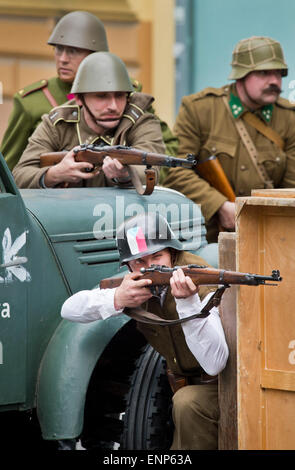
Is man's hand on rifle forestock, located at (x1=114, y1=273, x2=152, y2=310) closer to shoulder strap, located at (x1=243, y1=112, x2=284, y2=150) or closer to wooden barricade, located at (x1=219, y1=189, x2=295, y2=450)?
wooden barricade, located at (x1=219, y1=189, x2=295, y2=450)

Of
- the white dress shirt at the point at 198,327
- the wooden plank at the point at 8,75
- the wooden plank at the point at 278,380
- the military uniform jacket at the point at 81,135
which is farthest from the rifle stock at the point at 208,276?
the wooden plank at the point at 8,75

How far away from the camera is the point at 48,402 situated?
4156mm

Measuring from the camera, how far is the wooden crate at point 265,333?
371 cm

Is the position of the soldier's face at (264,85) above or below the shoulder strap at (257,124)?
above

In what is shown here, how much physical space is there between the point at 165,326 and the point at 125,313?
0.16 meters

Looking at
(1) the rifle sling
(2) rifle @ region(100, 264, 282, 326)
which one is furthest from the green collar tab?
(2) rifle @ region(100, 264, 282, 326)

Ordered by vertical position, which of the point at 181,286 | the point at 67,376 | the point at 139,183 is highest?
the point at 139,183

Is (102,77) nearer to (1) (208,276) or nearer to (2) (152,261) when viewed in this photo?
(2) (152,261)

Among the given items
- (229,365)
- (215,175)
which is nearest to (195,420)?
(229,365)

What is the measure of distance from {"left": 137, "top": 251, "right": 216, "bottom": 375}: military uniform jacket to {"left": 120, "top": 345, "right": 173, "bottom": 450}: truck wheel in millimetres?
188

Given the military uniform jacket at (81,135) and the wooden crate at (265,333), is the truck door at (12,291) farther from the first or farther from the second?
the military uniform jacket at (81,135)

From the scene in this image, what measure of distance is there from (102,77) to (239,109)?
1661 millimetres

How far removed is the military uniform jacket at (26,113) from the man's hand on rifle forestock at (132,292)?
2245 millimetres

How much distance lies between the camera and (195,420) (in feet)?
13.2
